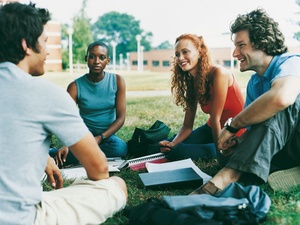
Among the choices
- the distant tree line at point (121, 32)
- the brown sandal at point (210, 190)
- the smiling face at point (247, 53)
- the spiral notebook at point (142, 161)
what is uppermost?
the distant tree line at point (121, 32)

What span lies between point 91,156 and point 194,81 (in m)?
2.15

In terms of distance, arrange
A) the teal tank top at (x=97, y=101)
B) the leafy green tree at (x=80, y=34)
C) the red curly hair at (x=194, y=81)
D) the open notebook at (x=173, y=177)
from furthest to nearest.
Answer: the leafy green tree at (x=80, y=34) → the teal tank top at (x=97, y=101) → the red curly hair at (x=194, y=81) → the open notebook at (x=173, y=177)

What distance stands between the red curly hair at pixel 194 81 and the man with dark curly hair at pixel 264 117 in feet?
2.05

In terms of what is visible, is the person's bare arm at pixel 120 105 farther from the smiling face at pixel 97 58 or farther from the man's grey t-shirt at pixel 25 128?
the man's grey t-shirt at pixel 25 128

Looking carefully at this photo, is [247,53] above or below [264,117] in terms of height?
above

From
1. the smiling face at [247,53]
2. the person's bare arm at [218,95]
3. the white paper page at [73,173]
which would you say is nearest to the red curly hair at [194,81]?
the person's bare arm at [218,95]

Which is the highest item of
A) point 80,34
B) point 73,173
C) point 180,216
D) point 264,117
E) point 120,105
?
point 80,34

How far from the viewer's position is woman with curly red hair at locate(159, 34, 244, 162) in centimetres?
396

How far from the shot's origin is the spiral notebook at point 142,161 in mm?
3980

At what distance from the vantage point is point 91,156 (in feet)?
7.25

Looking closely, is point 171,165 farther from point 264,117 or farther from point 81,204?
point 81,204

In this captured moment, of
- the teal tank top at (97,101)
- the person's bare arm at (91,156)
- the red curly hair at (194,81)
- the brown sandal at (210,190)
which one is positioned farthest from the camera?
the teal tank top at (97,101)

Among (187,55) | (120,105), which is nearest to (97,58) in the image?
(120,105)

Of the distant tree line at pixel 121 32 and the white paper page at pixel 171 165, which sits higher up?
the distant tree line at pixel 121 32
